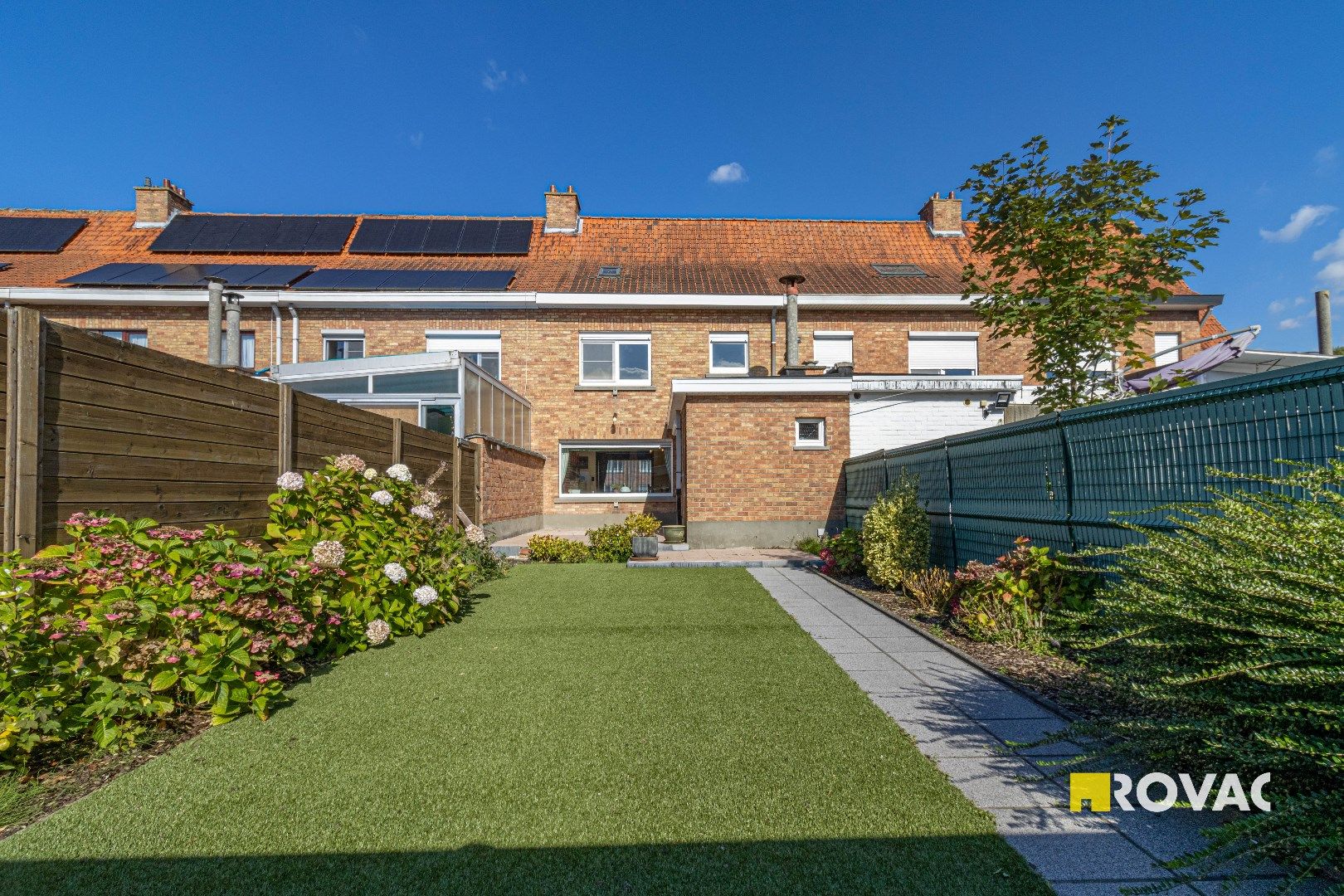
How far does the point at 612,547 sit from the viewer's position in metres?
11.1

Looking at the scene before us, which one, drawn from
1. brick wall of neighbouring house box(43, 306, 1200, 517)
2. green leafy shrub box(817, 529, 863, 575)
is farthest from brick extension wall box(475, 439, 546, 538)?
green leafy shrub box(817, 529, 863, 575)

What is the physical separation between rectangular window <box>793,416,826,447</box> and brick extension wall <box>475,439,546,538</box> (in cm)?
561

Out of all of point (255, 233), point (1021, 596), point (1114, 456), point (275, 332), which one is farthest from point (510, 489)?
point (255, 233)

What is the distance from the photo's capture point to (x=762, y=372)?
45.9ft

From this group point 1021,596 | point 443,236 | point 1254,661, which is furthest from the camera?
point 443,236

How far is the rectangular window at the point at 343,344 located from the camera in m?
15.5

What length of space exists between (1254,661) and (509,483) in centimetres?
1239

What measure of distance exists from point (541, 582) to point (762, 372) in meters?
7.36

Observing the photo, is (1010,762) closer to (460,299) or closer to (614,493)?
(614,493)

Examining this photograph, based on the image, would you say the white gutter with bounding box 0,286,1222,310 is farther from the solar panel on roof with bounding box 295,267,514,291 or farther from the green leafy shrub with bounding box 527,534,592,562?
the green leafy shrub with bounding box 527,534,592,562

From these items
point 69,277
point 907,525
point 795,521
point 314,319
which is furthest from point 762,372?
point 69,277

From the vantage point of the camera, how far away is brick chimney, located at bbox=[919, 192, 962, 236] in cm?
2000

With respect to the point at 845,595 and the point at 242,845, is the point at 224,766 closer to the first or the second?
the point at 242,845

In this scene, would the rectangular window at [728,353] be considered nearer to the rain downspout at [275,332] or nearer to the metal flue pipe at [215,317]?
the rain downspout at [275,332]
